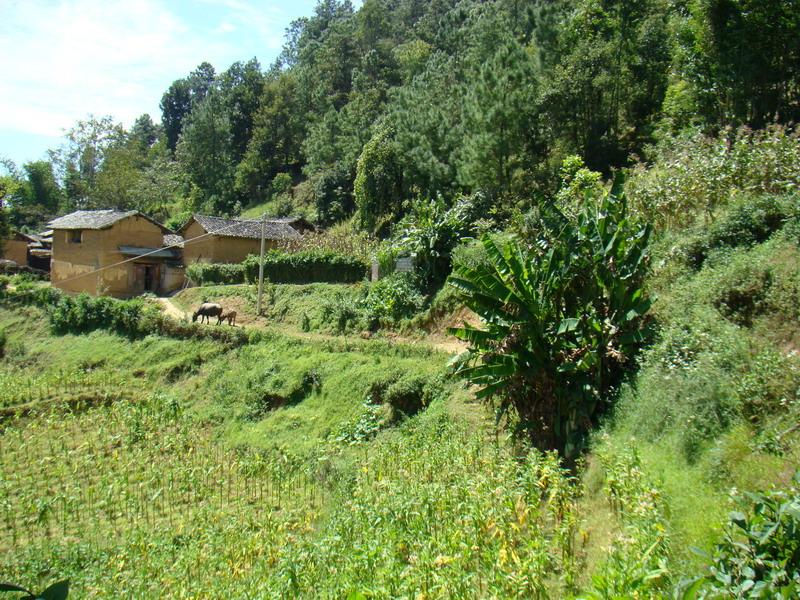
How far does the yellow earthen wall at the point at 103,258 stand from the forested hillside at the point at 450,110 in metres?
7.84

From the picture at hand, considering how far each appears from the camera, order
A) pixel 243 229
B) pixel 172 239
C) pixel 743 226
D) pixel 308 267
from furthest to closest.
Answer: pixel 172 239 → pixel 243 229 → pixel 308 267 → pixel 743 226

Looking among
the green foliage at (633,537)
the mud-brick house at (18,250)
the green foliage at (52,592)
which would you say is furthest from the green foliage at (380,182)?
the green foliage at (52,592)

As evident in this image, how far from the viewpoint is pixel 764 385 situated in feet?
24.1

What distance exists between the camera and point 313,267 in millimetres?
26859

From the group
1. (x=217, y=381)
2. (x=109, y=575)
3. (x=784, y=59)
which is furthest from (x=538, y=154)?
(x=109, y=575)

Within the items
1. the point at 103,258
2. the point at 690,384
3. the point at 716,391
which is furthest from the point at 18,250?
the point at 716,391

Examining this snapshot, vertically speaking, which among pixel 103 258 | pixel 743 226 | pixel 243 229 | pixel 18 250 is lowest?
pixel 18 250

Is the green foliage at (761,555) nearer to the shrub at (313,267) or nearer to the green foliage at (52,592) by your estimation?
the green foliage at (52,592)

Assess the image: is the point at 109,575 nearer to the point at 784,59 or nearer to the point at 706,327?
the point at 706,327

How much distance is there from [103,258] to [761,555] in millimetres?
35020

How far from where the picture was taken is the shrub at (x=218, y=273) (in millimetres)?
30062

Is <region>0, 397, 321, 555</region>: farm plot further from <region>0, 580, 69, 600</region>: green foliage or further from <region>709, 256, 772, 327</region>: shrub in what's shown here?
<region>0, 580, 69, 600</region>: green foliage

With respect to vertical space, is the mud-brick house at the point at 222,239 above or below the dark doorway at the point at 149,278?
above

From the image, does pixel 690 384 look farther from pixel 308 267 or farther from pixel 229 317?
pixel 308 267
